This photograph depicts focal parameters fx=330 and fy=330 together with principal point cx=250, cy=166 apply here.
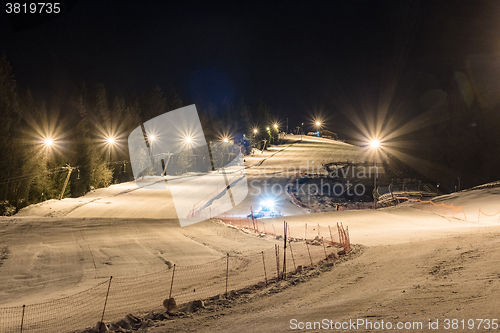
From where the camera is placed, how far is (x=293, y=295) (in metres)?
7.68

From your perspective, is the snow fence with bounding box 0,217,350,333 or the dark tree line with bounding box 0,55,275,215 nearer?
the snow fence with bounding box 0,217,350,333

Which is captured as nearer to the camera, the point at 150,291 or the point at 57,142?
the point at 150,291

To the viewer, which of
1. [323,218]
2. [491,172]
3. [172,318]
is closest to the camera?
[172,318]

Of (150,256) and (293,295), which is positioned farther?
(150,256)

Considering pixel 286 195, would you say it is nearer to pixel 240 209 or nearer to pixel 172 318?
pixel 240 209

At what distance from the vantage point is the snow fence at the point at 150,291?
6.70 metres

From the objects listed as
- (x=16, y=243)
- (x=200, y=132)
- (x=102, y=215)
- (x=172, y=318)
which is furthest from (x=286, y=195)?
(x=200, y=132)

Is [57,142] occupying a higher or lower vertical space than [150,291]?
higher

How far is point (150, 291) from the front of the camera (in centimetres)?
862

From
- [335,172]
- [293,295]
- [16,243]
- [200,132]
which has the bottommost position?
[293,295]

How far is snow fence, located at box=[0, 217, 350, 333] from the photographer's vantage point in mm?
6703

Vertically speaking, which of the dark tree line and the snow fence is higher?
the dark tree line

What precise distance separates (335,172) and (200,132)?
2972 cm

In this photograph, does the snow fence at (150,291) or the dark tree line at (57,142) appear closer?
the snow fence at (150,291)
